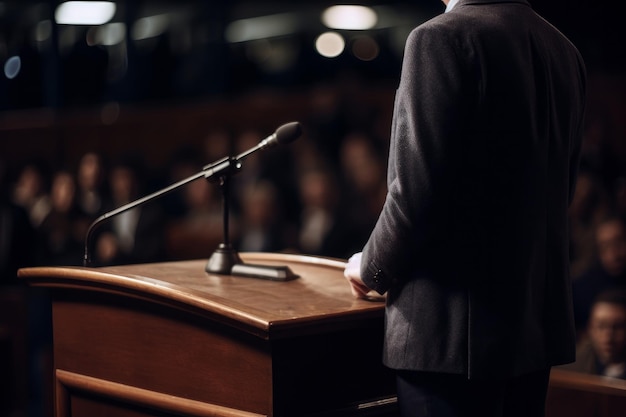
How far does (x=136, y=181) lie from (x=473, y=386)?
450 cm

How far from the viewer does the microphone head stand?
66.9 inches

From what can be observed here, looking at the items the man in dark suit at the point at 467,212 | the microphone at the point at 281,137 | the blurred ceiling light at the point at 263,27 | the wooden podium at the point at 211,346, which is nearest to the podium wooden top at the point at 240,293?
the wooden podium at the point at 211,346

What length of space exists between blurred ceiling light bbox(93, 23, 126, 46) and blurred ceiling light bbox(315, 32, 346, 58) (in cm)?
210

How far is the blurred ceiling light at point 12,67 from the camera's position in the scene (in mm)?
8258

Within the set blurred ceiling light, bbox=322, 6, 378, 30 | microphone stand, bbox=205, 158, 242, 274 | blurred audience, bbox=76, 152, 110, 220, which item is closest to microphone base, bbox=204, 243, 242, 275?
microphone stand, bbox=205, 158, 242, 274

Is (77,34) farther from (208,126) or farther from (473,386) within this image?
(473,386)

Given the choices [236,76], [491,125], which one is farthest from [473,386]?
[236,76]

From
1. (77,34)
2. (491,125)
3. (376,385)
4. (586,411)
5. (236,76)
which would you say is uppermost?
(77,34)

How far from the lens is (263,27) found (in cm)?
882

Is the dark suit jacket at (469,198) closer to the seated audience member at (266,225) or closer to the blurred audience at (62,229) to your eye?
the seated audience member at (266,225)

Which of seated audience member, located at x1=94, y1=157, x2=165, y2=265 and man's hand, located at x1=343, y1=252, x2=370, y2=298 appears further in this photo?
seated audience member, located at x1=94, y1=157, x2=165, y2=265

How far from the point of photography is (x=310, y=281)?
1.75 m

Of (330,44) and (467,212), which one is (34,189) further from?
(467,212)

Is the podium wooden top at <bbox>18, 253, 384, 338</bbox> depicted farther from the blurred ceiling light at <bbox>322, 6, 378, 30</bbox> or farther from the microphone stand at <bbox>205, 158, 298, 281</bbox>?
the blurred ceiling light at <bbox>322, 6, 378, 30</bbox>
